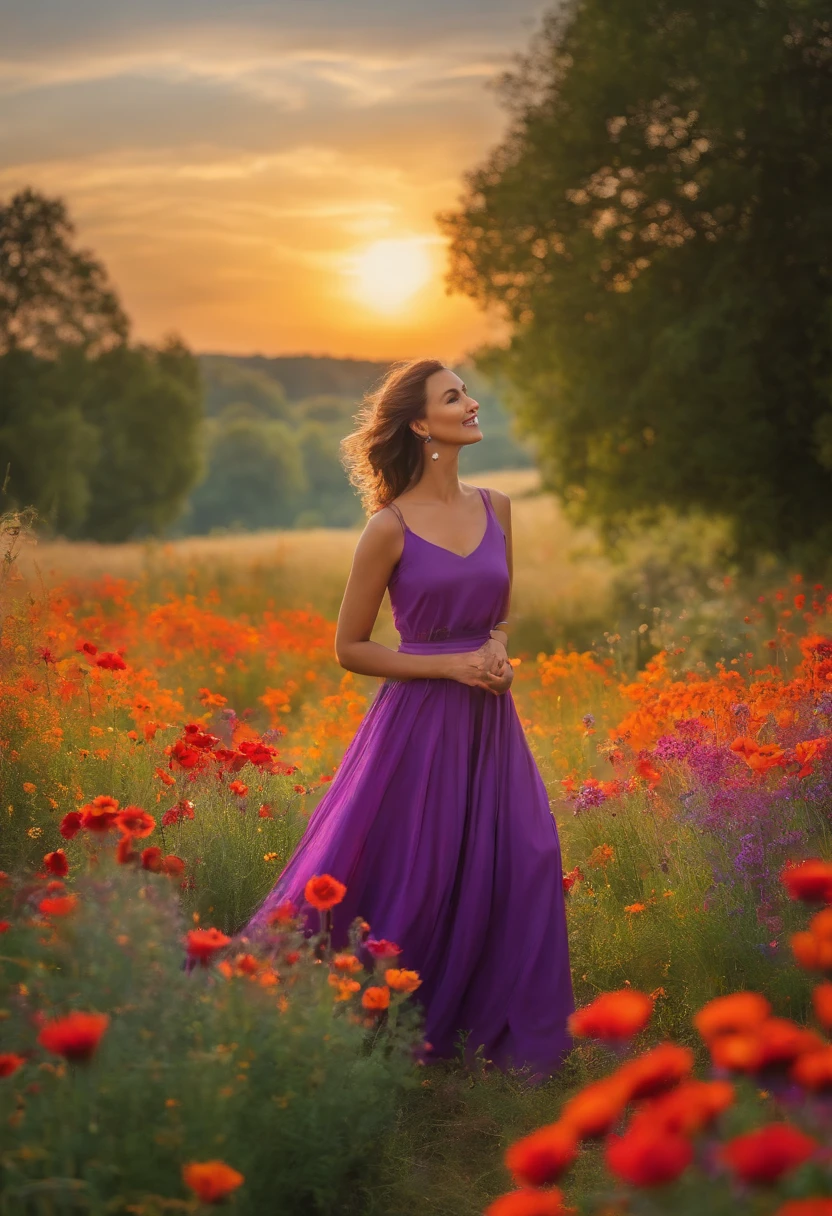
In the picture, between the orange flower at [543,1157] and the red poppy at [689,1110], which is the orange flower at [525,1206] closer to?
the orange flower at [543,1157]

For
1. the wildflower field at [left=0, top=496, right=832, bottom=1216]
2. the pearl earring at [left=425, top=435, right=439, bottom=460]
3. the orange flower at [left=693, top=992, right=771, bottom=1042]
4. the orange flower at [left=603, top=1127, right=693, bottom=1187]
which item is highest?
the pearl earring at [left=425, top=435, right=439, bottom=460]

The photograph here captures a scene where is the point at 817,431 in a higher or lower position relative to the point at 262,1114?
higher

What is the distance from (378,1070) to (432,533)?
70.8 inches

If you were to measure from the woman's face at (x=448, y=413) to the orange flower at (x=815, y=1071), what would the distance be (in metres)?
2.62

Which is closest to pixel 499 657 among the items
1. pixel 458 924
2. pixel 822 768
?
pixel 458 924

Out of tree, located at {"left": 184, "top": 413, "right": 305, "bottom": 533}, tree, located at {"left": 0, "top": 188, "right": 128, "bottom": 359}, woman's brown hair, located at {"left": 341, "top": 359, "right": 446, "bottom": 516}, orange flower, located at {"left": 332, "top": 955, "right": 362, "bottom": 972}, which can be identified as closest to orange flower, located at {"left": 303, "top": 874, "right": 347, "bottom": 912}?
orange flower, located at {"left": 332, "top": 955, "right": 362, "bottom": 972}

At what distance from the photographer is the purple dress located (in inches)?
146

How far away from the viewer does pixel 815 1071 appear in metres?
1.50

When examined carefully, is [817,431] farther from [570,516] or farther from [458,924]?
[458,924]

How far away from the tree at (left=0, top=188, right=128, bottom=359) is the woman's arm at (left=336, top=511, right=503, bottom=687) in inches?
847

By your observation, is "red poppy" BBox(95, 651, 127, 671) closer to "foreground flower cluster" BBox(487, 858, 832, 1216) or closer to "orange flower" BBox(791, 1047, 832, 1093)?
"foreground flower cluster" BBox(487, 858, 832, 1216)

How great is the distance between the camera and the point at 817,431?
10.4 m

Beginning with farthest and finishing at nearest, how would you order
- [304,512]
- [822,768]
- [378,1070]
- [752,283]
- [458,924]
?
1. [304,512]
2. [752,283]
3. [822,768]
4. [458,924]
5. [378,1070]

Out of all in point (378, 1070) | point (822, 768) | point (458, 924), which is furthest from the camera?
point (822, 768)
